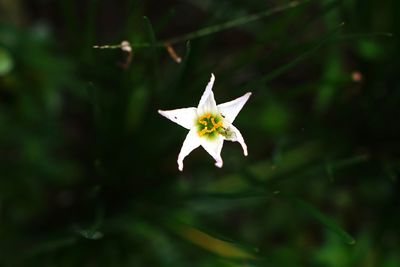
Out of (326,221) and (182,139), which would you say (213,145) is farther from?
(182,139)

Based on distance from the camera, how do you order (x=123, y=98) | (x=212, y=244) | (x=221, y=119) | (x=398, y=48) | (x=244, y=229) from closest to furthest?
(x=221, y=119) → (x=123, y=98) → (x=398, y=48) → (x=212, y=244) → (x=244, y=229)

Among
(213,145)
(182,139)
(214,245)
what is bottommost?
(213,145)

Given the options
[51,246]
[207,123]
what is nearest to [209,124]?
[207,123]

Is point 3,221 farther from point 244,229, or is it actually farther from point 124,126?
point 244,229

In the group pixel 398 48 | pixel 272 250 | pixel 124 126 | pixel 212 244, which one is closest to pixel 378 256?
pixel 272 250

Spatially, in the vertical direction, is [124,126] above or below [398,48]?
below

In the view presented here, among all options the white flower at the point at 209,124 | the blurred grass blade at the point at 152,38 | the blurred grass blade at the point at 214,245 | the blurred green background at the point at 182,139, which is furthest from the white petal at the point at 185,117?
the blurred grass blade at the point at 214,245

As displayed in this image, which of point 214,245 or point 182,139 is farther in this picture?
point 214,245
